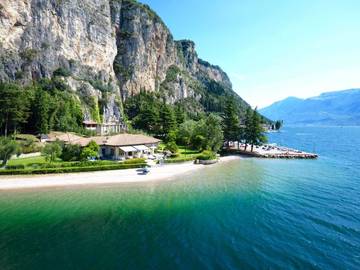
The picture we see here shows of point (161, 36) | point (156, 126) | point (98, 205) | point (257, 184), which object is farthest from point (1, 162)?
point (161, 36)

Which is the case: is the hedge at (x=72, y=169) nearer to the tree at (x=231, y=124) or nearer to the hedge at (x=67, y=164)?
the hedge at (x=67, y=164)

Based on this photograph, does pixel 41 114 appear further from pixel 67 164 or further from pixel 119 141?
pixel 67 164

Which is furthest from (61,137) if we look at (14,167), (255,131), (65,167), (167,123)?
(255,131)

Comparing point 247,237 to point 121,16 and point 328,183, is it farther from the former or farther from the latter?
point 121,16

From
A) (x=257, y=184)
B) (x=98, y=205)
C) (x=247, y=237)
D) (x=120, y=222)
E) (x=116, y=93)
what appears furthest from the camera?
(x=116, y=93)

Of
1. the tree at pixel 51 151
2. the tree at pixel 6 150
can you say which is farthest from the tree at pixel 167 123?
the tree at pixel 6 150

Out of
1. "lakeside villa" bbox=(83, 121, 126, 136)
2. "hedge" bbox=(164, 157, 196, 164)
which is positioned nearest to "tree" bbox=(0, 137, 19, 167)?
"hedge" bbox=(164, 157, 196, 164)
